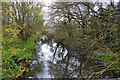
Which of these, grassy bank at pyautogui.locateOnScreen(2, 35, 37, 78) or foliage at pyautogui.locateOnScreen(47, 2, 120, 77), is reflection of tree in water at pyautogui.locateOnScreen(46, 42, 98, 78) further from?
grassy bank at pyautogui.locateOnScreen(2, 35, 37, 78)

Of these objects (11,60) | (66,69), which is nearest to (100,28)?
(11,60)

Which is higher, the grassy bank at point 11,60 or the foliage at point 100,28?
the foliage at point 100,28

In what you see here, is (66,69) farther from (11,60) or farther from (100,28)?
(100,28)

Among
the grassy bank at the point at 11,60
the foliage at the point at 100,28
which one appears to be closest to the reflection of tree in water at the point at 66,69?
the foliage at the point at 100,28

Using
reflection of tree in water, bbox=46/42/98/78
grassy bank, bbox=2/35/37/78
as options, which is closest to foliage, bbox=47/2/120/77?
reflection of tree in water, bbox=46/42/98/78

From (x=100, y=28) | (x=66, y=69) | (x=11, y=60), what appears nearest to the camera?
(x=100, y=28)

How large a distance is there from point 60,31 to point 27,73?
2.09m

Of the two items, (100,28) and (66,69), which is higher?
(100,28)

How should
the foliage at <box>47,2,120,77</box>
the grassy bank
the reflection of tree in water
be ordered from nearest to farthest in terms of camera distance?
the foliage at <box>47,2,120,77</box> < the grassy bank < the reflection of tree in water

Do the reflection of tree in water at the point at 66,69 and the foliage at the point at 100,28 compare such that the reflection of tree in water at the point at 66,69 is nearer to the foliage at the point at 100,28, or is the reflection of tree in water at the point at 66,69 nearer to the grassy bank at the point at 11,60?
the foliage at the point at 100,28

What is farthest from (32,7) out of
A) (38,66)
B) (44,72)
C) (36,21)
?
(44,72)

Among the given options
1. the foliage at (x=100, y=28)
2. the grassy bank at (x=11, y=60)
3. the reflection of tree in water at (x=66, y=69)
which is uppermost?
the foliage at (x=100, y=28)

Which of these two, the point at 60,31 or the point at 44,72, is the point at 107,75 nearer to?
the point at 44,72

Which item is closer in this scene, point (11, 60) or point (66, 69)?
point (11, 60)
